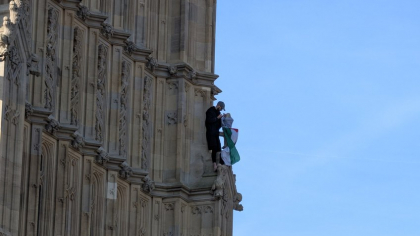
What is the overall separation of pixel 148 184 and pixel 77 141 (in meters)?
4.23

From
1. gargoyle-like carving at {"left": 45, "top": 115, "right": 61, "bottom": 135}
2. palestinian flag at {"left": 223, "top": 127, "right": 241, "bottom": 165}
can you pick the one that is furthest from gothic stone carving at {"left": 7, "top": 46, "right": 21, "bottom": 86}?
palestinian flag at {"left": 223, "top": 127, "right": 241, "bottom": 165}

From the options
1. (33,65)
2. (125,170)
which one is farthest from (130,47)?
(33,65)

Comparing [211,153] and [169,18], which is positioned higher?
[169,18]

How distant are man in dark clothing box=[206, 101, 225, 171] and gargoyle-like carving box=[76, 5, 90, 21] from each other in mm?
5638

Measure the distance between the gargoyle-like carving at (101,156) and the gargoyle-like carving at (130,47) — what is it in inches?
123

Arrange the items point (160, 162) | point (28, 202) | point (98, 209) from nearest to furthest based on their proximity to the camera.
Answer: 1. point (28, 202)
2. point (98, 209)
3. point (160, 162)

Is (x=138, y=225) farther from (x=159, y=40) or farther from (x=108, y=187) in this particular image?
(x=159, y=40)

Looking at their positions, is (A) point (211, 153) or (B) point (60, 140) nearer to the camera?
(B) point (60, 140)

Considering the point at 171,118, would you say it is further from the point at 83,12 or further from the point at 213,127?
the point at 83,12

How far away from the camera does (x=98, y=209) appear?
4516 cm

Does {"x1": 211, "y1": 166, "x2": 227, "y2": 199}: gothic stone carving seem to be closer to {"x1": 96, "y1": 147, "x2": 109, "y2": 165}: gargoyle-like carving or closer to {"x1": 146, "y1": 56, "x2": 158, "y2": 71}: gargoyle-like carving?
{"x1": 146, "y1": 56, "x2": 158, "y2": 71}: gargoyle-like carving

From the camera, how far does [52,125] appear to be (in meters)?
42.8

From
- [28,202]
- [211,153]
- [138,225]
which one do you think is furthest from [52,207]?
[211,153]

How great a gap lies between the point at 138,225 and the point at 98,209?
2.14m
